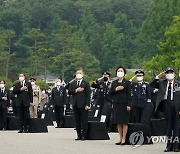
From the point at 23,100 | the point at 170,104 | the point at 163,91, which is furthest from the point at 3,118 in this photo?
the point at 170,104

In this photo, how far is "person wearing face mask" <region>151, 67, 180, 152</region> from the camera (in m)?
19.2

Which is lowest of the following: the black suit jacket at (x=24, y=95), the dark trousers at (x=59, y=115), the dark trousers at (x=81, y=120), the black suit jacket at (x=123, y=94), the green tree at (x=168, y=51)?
the dark trousers at (x=59, y=115)

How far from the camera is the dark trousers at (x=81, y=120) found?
23.7m

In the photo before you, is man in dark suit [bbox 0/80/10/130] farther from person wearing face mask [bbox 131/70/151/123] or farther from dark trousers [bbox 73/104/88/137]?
dark trousers [bbox 73/104/88/137]

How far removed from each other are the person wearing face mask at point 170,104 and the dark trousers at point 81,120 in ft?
14.1

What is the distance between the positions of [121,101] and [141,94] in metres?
4.04

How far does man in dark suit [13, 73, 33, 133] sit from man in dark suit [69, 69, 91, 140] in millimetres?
3786

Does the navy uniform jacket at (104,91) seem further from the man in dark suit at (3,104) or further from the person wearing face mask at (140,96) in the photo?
the man in dark suit at (3,104)

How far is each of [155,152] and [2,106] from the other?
12674 millimetres

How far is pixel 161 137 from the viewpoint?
953 inches

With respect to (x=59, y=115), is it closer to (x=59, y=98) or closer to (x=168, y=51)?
(x=59, y=98)

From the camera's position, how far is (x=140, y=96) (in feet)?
84.6

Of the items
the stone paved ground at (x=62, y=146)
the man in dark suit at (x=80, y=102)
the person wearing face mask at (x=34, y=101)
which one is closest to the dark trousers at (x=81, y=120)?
the man in dark suit at (x=80, y=102)

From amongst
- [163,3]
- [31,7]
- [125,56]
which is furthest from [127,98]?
[31,7]
